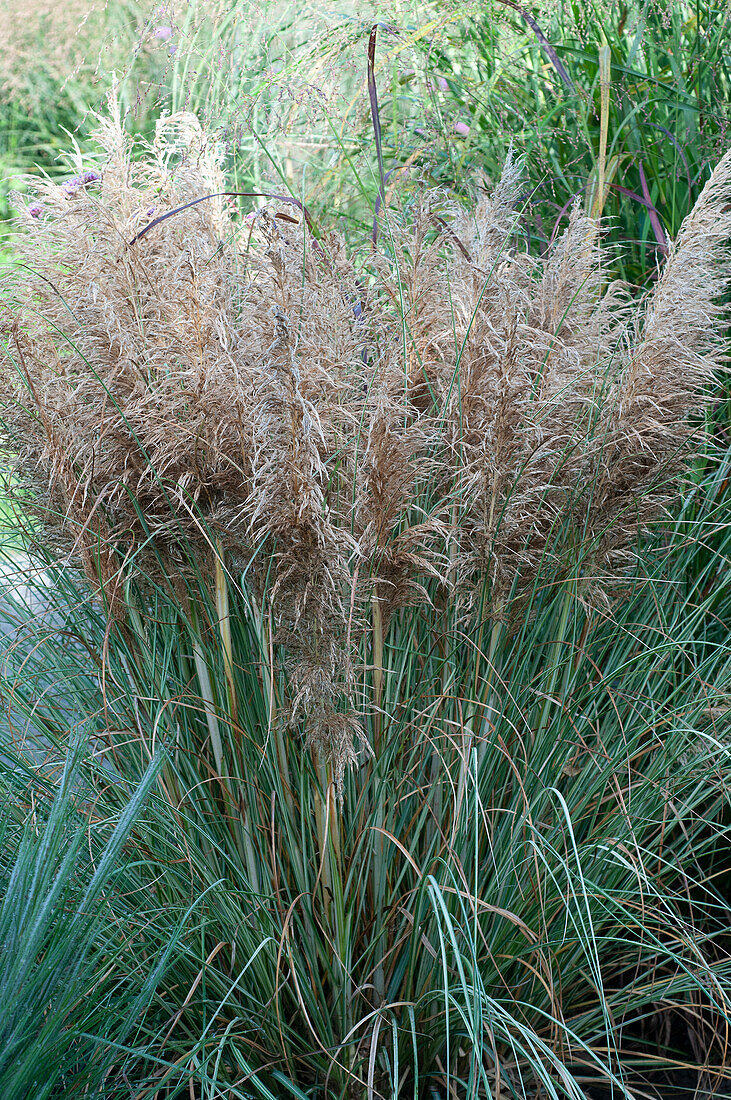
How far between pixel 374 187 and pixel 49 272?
2188 millimetres

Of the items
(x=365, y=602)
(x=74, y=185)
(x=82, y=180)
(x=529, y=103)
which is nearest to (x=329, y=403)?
(x=365, y=602)

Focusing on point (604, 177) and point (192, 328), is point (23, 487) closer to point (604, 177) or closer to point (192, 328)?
point (192, 328)

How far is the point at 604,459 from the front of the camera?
1.72 m

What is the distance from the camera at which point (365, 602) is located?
154cm

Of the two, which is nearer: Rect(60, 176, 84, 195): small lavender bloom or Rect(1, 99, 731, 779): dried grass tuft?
Rect(1, 99, 731, 779): dried grass tuft

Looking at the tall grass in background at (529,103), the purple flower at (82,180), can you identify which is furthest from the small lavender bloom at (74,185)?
the tall grass in background at (529,103)

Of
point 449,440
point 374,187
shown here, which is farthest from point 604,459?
point 374,187

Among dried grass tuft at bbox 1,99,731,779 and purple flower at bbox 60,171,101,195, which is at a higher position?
Answer: purple flower at bbox 60,171,101,195

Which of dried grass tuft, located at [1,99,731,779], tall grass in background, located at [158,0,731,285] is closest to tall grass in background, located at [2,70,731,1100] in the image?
dried grass tuft, located at [1,99,731,779]

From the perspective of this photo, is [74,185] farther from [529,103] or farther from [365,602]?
[529,103]

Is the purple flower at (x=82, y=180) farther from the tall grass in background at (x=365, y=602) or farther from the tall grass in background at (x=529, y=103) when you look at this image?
the tall grass in background at (x=529, y=103)

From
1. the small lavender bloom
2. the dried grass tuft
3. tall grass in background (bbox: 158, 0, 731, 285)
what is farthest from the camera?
tall grass in background (bbox: 158, 0, 731, 285)

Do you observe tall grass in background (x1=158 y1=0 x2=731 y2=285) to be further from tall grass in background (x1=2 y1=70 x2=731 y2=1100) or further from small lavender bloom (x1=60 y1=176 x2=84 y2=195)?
tall grass in background (x1=2 y1=70 x2=731 y2=1100)

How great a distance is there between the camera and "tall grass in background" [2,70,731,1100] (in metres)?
1.43
